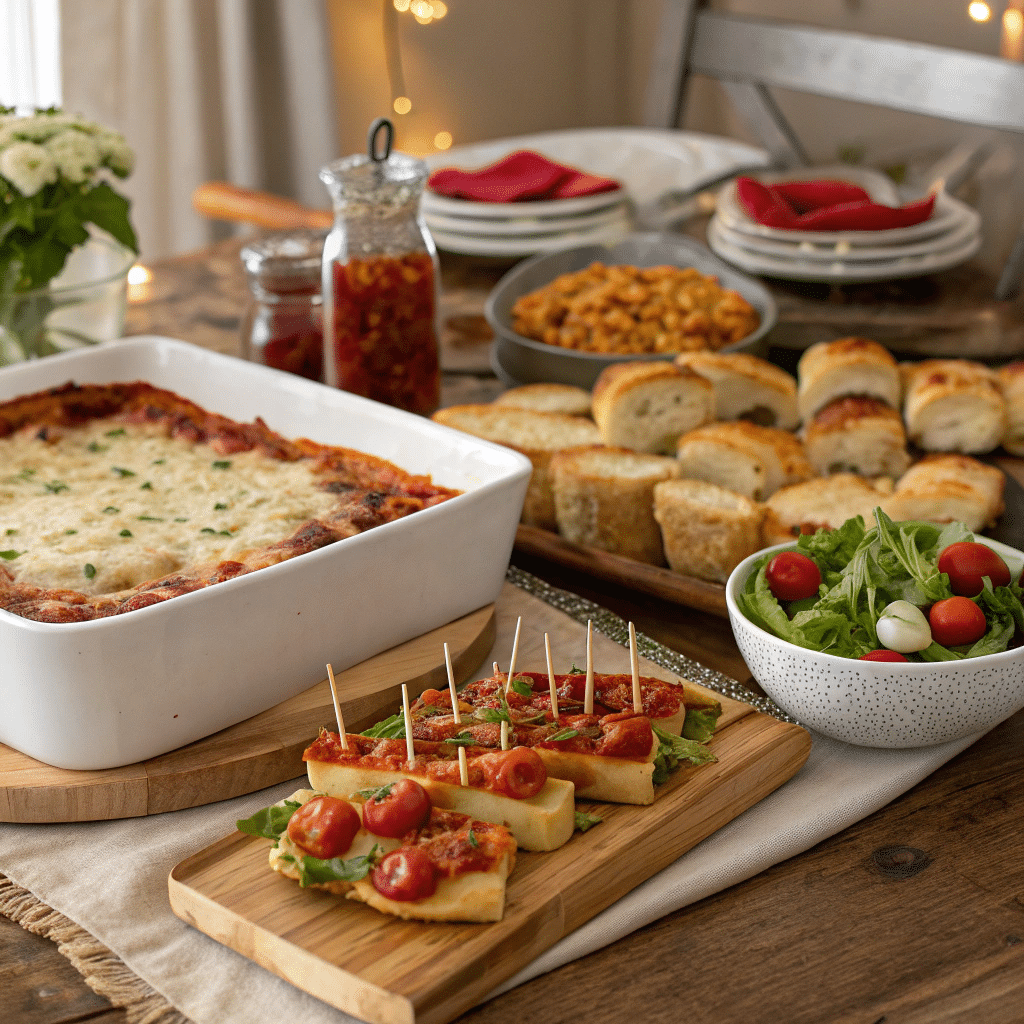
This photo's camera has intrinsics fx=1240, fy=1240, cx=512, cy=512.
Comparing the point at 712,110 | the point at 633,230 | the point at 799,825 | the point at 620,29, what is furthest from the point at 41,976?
the point at 620,29

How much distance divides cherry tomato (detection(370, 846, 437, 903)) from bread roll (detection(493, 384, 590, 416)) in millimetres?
1217

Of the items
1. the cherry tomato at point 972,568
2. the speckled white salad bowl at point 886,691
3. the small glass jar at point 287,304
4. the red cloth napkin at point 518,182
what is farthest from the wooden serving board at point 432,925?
the red cloth napkin at point 518,182

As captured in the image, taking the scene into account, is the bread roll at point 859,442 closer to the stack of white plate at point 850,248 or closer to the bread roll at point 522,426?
the bread roll at point 522,426

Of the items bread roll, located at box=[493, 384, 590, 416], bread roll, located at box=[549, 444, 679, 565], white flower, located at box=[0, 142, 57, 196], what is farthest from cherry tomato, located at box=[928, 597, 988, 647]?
white flower, located at box=[0, 142, 57, 196]

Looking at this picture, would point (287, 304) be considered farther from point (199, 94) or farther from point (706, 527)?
point (199, 94)

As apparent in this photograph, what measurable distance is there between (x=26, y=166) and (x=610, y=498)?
123cm

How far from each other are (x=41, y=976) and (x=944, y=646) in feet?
3.36

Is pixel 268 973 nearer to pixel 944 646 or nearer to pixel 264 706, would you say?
pixel 264 706

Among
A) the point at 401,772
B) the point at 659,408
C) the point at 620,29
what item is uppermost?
the point at 620,29

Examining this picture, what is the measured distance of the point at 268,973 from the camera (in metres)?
1.18

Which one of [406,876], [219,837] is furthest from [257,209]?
[406,876]

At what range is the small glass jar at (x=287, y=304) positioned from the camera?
229cm

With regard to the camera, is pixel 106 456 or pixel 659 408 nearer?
pixel 106 456

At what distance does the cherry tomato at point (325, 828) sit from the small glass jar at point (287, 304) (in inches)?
49.9
